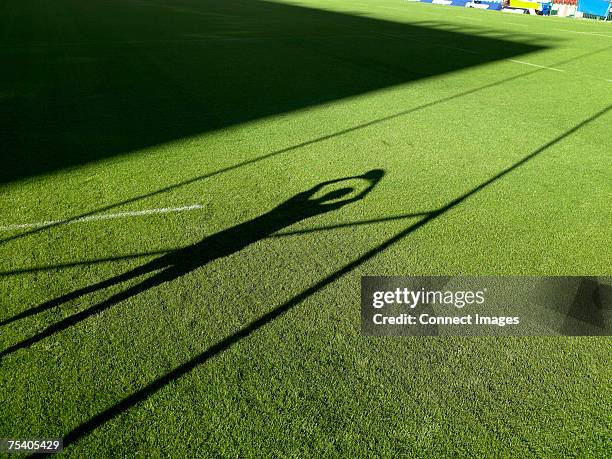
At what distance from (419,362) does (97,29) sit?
64.7 ft

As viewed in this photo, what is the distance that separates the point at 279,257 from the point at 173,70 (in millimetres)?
9394

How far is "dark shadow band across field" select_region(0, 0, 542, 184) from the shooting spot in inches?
312

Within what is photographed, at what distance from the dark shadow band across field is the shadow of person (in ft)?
9.52

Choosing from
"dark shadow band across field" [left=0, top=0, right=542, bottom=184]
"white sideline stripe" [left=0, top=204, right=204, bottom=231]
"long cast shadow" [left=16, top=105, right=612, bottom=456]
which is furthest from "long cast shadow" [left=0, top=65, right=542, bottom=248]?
"long cast shadow" [left=16, top=105, right=612, bottom=456]

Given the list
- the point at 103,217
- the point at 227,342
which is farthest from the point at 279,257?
the point at 103,217

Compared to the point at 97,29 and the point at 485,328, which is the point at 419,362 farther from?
the point at 97,29

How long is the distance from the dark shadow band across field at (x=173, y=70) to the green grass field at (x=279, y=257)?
0.34 ft

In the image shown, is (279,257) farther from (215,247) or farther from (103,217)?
(103,217)

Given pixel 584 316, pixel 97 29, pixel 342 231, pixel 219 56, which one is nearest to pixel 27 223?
pixel 342 231

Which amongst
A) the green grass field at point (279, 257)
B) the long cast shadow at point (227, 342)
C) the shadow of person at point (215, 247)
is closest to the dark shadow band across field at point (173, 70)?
the green grass field at point (279, 257)

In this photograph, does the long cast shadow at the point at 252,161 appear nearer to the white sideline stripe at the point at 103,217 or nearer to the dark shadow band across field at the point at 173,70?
the white sideline stripe at the point at 103,217

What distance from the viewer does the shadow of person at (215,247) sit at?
12.9 ft

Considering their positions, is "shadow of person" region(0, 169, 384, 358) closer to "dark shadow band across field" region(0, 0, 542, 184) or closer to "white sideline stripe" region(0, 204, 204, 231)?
"white sideline stripe" region(0, 204, 204, 231)

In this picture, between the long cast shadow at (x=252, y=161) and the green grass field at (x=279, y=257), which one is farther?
the long cast shadow at (x=252, y=161)
